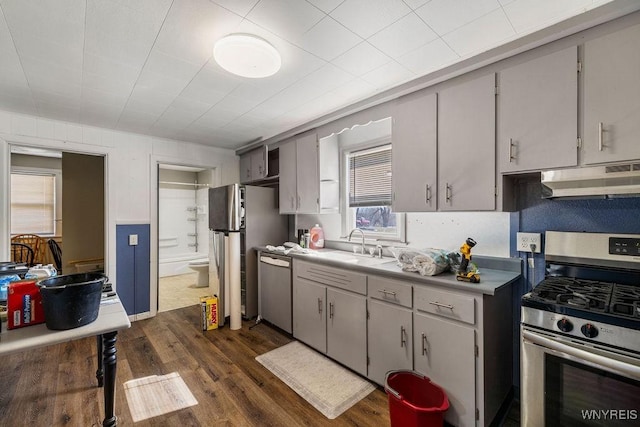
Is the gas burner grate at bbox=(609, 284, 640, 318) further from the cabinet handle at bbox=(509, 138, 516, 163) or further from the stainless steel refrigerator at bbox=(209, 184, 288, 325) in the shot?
the stainless steel refrigerator at bbox=(209, 184, 288, 325)

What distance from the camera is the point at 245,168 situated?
432 centimetres

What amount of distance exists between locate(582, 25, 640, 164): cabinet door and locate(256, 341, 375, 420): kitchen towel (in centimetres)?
208

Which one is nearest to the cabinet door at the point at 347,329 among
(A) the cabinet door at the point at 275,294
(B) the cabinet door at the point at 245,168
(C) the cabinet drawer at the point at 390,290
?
(C) the cabinet drawer at the point at 390,290

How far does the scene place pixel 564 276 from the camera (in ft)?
5.71

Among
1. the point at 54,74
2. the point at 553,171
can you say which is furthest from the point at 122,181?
the point at 553,171

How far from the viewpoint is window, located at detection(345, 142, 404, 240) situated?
2.81m

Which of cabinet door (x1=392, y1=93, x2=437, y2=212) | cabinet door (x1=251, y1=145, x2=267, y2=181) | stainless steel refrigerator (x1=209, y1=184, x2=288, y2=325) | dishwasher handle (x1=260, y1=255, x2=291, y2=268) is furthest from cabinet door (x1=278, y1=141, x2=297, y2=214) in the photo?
cabinet door (x1=392, y1=93, x2=437, y2=212)

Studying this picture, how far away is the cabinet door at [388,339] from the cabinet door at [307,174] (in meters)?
1.35

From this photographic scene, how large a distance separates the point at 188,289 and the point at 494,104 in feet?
16.9

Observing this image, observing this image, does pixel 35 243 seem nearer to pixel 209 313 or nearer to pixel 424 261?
pixel 209 313

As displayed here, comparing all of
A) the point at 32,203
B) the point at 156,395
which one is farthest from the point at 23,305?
the point at 32,203

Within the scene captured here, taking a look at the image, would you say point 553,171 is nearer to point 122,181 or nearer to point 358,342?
point 358,342

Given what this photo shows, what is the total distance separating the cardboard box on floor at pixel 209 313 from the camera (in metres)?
3.23

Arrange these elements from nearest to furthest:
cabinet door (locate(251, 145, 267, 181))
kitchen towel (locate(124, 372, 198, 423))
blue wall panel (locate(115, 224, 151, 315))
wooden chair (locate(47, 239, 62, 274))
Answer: kitchen towel (locate(124, 372, 198, 423))
blue wall panel (locate(115, 224, 151, 315))
cabinet door (locate(251, 145, 267, 181))
wooden chair (locate(47, 239, 62, 274))
